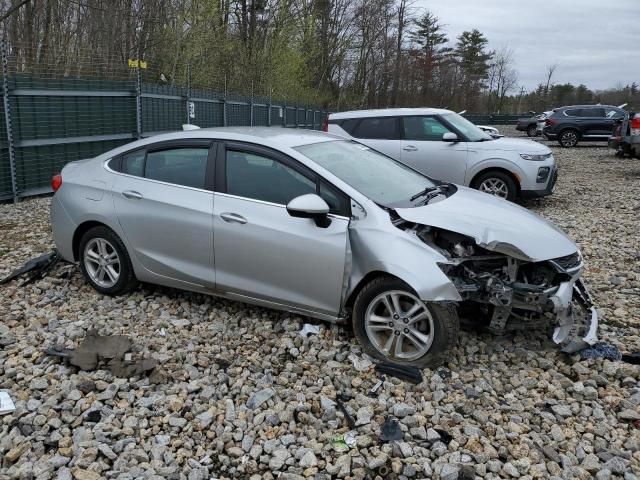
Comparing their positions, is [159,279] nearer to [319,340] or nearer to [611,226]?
[319,340]

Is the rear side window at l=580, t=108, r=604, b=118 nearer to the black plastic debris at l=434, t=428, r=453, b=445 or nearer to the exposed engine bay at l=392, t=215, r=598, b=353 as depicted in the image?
the exposed engine bay at l=392, t=215, r=598, b=353

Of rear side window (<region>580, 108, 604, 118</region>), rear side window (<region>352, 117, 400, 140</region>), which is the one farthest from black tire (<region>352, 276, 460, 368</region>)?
rear side window (<region>580, 108, 604, 118</region>)

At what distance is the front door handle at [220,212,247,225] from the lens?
4.07 meters

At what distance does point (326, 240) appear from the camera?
3.78m

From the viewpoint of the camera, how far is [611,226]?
8.05 meters

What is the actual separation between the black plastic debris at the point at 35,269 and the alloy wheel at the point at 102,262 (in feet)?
2.36

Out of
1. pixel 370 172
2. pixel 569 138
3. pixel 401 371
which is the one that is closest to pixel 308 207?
pixel 370 172

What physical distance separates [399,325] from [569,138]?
2209cm

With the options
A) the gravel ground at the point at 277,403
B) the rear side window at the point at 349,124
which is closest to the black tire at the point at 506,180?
the rear side window at the point at 349,124

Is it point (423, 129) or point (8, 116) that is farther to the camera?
point (423, 129)

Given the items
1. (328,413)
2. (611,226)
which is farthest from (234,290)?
(611,226)

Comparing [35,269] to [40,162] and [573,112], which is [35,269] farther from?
[573,112]

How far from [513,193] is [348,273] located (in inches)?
241

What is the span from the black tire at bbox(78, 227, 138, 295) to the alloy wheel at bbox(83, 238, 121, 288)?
0.02 metres
